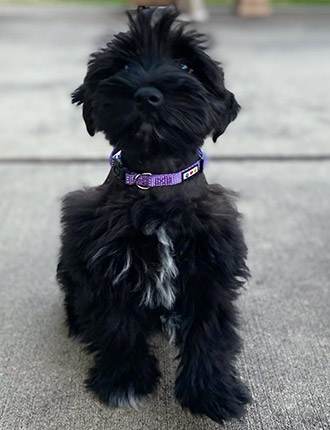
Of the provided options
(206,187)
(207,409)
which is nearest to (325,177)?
(206,187)

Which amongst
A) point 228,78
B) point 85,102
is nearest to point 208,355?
point 85,102

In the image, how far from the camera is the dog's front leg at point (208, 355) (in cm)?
230

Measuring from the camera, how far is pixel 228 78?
6895 mm

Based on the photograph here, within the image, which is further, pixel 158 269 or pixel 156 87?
pixel 158 269

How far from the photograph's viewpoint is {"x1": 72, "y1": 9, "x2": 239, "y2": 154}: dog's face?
2.05 m

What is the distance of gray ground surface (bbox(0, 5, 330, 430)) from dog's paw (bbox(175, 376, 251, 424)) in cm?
4

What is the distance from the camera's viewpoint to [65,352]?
2705 mm

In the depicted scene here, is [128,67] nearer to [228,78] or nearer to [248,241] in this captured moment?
[248,241]

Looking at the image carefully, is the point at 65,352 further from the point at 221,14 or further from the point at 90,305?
the point at 221,14

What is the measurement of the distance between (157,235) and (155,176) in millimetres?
206

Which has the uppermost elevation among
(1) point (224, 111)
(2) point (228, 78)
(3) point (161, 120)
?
(3) point (161, 120)

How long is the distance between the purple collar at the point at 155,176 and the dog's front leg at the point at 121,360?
0.45 m

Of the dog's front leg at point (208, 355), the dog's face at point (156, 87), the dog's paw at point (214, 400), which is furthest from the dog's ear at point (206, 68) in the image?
the dog's paw at point (214, 400)

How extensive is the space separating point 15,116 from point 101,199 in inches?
142
